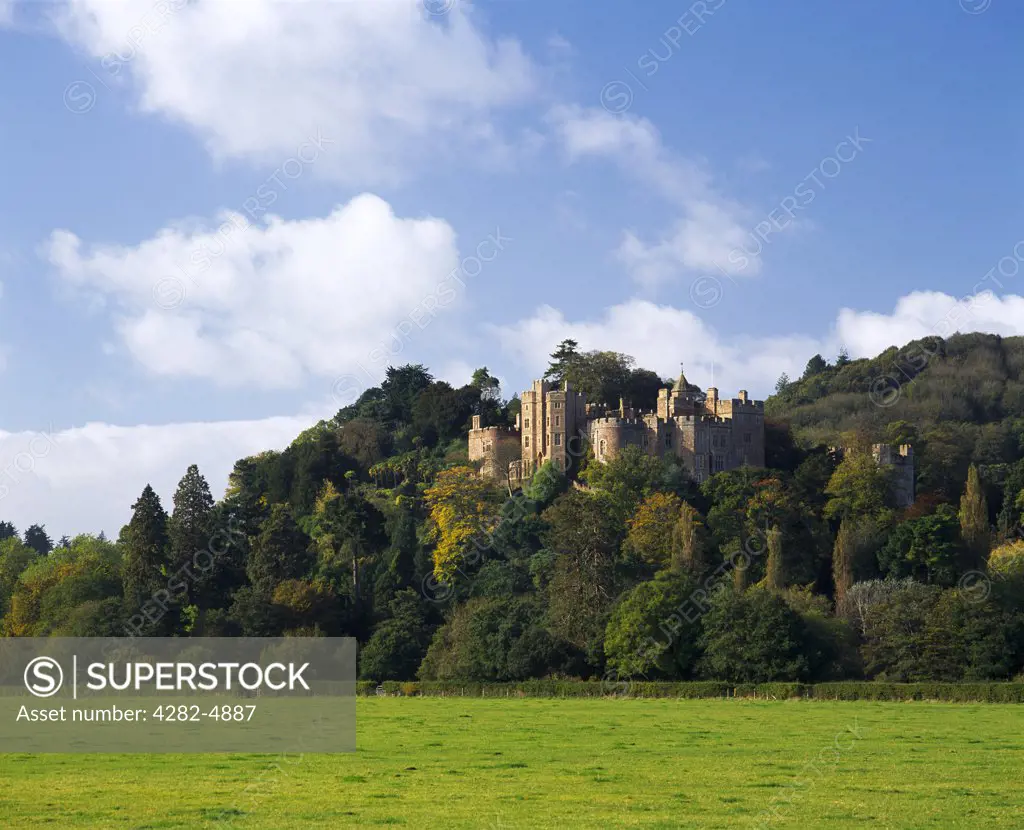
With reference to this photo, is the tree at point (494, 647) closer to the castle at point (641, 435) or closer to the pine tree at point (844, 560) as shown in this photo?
the pine tree at point (844, 560)

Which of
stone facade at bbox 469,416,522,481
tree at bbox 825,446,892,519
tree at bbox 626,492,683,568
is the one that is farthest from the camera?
stone facade at bbox 469,416,522,481

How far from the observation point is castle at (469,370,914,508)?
314 ft

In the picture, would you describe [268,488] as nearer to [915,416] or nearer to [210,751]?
[915,416]

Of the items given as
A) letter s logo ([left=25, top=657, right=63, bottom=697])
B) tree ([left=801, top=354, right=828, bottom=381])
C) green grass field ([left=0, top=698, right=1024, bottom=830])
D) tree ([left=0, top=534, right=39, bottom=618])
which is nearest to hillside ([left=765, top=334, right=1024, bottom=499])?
tree ([left=801, top=354, right=828, bottom=381])

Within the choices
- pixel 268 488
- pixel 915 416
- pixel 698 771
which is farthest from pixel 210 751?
pixel 915 416

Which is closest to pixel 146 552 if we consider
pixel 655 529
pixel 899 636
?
pixel 655 529

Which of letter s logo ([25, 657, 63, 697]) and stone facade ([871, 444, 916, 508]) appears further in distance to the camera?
stone facade ([871, 444, 916, 508])

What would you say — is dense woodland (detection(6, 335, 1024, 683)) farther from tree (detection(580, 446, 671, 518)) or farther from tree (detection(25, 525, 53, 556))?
tree (detection(25, 525, 53, 556))

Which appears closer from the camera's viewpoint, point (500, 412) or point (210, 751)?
point (210, 751)

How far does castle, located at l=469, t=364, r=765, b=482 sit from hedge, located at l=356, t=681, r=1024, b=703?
33512 millimetres

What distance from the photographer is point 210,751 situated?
3281 cm

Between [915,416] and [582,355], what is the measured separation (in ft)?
124

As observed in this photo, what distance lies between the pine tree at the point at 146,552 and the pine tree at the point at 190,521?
1.14 m

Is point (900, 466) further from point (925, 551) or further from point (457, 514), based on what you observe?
point (457, 514)
